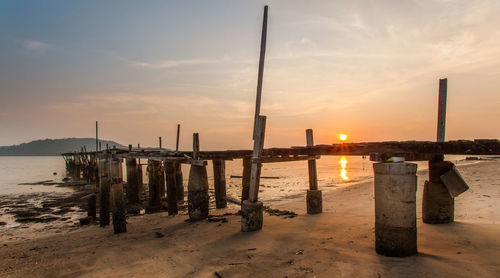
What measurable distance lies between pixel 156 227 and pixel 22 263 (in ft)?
12.4

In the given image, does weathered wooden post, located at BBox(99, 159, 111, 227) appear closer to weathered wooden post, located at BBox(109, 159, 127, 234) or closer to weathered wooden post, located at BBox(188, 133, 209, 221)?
weathered wooden post, located at BBox(109, 159, 127, 234)

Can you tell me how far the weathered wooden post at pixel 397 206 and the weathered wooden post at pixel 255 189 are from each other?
10.8ft

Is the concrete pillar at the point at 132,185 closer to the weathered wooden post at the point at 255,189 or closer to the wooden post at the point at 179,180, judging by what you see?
the wooden post at the point at 179,180

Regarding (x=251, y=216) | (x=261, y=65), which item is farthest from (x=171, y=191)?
(x=261, y=65)

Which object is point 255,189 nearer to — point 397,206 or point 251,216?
point 251,216

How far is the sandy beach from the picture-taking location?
15.7ft

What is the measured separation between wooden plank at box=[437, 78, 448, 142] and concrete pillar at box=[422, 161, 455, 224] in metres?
0.75

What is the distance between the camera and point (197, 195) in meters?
10.5

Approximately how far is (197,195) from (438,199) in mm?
7288

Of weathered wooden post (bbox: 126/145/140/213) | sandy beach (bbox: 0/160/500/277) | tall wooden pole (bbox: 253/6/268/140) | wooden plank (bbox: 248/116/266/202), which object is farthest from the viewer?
weathered wooden post (bbox: 126/145/140/213)

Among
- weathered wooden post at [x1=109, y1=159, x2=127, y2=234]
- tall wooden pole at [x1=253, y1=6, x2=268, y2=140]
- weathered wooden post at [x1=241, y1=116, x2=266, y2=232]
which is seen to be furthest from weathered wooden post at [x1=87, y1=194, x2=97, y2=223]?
tall wooden pole at [x1=253, y1=6, x2=268, y2=140]

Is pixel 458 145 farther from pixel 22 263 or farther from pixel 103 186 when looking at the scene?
pixel 103 186

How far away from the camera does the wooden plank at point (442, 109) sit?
6781mm

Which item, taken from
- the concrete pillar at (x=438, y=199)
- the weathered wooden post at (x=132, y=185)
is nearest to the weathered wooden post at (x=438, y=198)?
the concrete pillar at (x=438, y=199)
